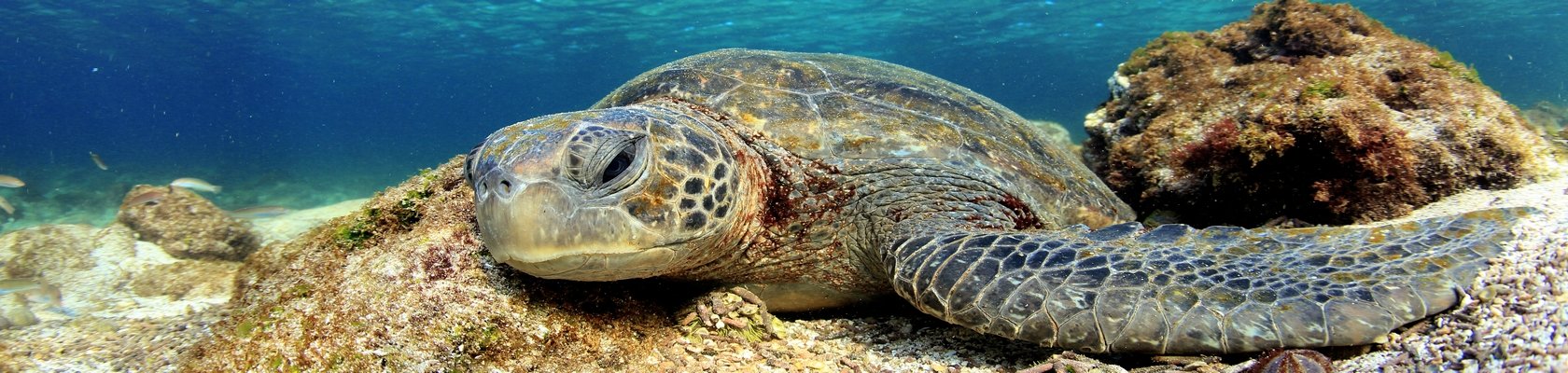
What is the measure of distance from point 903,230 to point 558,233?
4.21 feet

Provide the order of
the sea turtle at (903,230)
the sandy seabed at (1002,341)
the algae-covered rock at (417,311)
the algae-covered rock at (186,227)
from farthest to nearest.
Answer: the algae-covered rock at (186,227) → the algae-covered rock at (417,311) → the sea turtle at (903,230) → the sandy seabed at (1002,341)

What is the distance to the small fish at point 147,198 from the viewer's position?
21.6 ft

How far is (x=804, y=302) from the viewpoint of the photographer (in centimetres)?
279

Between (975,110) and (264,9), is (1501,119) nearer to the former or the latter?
(975,110)

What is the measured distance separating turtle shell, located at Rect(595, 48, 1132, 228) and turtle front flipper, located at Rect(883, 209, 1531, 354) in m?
0.75

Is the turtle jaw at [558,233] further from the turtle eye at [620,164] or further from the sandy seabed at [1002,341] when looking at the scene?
the sandy seabed at [1002,341]

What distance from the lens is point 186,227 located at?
21.3 ft

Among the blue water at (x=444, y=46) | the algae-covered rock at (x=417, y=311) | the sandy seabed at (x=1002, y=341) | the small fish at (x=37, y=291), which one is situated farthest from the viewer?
the blue water at (x=444, y=46)

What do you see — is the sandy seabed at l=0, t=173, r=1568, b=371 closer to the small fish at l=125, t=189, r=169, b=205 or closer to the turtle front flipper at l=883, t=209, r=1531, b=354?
the turtle front flipper at l=883, t=209, r=1531, b=354

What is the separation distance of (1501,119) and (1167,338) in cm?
285

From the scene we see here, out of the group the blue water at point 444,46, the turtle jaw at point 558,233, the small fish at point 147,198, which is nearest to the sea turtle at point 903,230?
the turtle jaw at point 558,233

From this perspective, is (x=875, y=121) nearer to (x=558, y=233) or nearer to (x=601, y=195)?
(x=601, y=195)

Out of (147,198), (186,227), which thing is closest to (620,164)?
(186,227)

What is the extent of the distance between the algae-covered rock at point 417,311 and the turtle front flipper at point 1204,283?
1.03 meters
